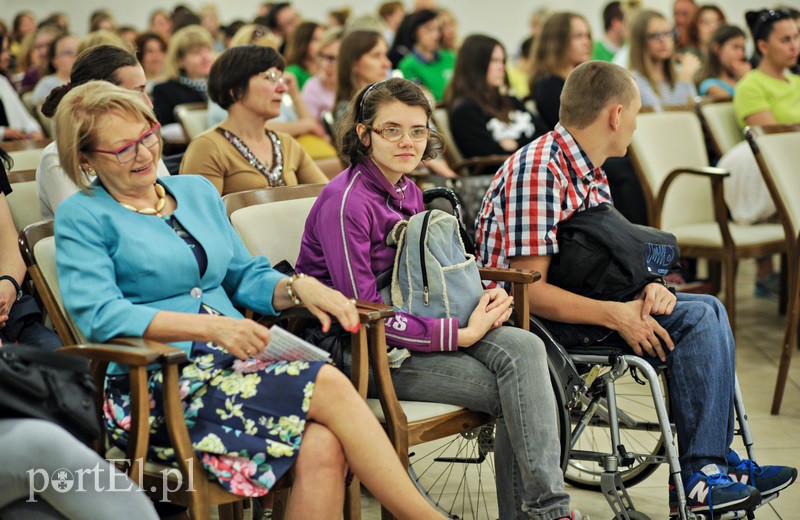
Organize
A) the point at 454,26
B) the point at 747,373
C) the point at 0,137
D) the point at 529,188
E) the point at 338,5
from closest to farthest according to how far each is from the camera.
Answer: the point at 529,188 → the point at 747,373 → the point at 0,137 → the point at 454,26 → the point at 338,5

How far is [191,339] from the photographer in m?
1.85

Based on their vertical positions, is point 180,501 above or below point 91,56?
below

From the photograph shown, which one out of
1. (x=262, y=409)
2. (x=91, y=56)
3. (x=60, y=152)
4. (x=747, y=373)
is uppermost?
(x=91, y=56)

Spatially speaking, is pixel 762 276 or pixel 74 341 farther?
pixel 762 276

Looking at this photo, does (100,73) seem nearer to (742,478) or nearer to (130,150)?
(130,150)

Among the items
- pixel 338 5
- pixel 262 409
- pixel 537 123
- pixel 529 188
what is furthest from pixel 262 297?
pixel 338 5

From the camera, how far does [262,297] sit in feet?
6.97

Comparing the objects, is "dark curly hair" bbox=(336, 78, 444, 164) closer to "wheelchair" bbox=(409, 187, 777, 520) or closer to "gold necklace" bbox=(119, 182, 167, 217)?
"wheelchair" bbox=(409, 187, 777, 520)

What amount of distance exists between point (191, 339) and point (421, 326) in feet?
1.66

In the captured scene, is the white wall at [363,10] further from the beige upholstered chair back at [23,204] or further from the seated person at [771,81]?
the beige upholstered chair back at [23,204]

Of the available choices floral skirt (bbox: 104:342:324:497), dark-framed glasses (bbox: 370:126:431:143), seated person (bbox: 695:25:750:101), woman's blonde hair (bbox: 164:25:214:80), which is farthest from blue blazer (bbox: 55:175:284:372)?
seated person (bbox: 695:25:750:101)

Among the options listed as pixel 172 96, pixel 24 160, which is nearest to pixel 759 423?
pixel 24 160

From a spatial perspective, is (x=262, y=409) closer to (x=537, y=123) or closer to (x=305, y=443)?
(x=305, y=443)

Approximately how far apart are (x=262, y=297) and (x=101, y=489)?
0.63 meters
